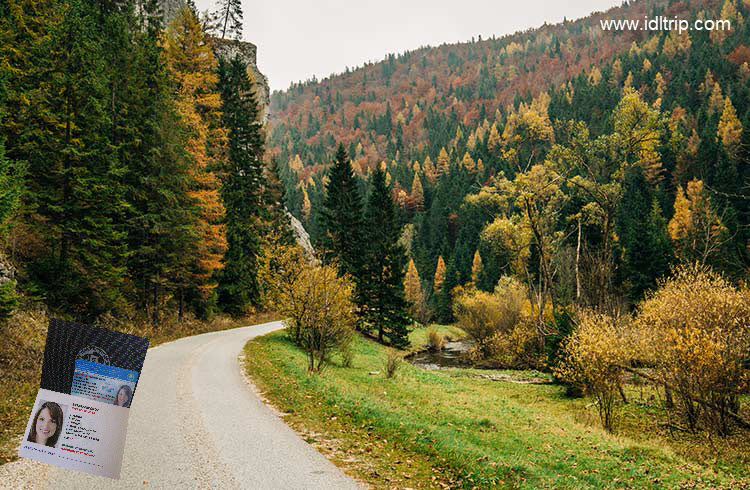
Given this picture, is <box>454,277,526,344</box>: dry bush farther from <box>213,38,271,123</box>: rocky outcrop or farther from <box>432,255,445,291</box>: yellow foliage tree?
<box>432,255,445,291</box>: yellow foliage tree

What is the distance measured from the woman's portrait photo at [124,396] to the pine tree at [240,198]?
31.2 meters

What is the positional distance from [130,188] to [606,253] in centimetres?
2662

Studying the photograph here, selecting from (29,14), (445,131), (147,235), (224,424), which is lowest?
(224,424)

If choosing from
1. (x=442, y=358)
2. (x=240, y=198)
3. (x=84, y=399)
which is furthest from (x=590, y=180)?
(x=240, y=198)

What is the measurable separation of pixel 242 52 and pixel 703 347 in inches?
2336

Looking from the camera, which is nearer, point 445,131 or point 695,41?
point 695,41

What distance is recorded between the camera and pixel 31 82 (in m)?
18.9

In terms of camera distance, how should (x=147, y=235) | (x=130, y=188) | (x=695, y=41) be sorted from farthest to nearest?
(x=695, y=41), (x=147, y=235), (x=130, y=188)

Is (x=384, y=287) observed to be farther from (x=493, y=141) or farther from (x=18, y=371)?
(x=493, y=141)

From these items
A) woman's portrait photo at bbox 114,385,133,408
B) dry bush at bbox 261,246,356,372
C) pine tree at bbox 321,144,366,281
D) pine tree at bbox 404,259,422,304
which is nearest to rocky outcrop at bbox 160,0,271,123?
Answer: pine tree at bbox 321,144,366,281

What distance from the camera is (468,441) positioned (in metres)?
10.2

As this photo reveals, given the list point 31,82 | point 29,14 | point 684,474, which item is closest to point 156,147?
point 31,82

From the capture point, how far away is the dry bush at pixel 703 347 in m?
12.6

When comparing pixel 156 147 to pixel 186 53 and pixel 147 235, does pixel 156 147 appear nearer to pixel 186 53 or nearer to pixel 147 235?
pixel 147 235
